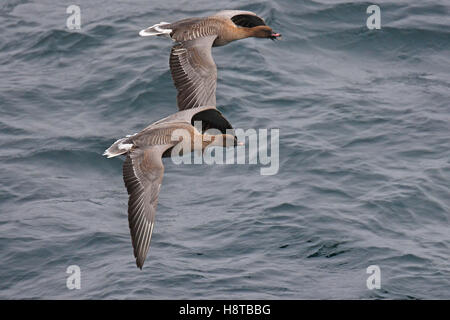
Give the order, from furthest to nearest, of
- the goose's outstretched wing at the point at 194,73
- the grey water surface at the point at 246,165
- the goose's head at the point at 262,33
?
the goose's head at the point at 262,33 → the goose's outstretched wing at the point at 194,73 → the grey water surface at the point at 246,165

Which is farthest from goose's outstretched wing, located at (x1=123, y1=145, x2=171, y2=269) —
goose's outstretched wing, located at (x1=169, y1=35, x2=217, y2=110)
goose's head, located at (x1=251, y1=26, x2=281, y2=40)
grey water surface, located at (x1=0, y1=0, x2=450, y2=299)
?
goose's head, located at (x1=251, y1=26, x2=281, y2=40)

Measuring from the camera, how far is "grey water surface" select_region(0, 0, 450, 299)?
1376 cm

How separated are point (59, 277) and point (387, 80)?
25.0 ft

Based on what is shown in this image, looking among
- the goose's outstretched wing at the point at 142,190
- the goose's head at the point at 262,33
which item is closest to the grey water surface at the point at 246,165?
the goose's outstretched wing at the point at 142,190

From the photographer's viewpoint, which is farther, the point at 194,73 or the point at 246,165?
the point at 246,165

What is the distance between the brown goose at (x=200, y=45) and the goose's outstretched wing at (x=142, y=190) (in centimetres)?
152

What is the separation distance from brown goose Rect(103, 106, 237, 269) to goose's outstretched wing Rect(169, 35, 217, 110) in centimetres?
49

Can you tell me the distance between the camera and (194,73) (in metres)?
14.2

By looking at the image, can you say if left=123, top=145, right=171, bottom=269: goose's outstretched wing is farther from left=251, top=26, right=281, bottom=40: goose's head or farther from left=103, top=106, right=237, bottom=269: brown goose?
left=251, top=26, right=281, bottom=40: goose's head

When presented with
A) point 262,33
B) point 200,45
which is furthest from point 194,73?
point 262,33

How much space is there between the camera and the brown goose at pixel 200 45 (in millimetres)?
14055

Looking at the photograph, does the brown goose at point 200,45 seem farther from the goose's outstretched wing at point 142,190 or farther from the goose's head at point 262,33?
the goose's outstretched wing at point 142,190

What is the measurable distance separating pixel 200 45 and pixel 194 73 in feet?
1.90

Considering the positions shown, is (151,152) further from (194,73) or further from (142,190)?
(194,73)
